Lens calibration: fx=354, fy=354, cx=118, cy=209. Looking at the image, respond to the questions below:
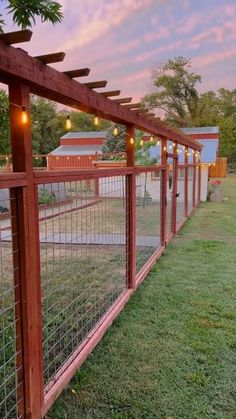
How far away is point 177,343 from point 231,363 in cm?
45

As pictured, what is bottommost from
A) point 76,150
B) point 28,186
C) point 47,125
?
point 28,186

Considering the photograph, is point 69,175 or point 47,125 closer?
point 69,175

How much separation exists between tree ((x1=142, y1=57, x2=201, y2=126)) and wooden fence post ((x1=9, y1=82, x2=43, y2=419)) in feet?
116

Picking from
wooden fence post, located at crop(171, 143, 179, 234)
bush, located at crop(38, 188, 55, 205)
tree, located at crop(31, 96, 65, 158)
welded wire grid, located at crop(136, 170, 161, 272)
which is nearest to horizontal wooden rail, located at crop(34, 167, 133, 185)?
bush, located at crop(38, 188, 55, 205)

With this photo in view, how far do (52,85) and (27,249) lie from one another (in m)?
0.93

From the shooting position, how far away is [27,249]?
5.87 feet

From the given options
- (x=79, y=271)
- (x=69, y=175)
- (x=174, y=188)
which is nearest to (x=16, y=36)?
(x=69, y=175)

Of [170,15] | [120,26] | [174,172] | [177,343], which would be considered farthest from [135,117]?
[170,15]

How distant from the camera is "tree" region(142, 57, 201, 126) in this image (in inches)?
1400

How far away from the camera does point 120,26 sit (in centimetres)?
1255

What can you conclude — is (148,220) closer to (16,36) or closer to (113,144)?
(16,36)

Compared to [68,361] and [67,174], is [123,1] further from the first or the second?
[68,361]

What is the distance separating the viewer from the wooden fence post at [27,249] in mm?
1719

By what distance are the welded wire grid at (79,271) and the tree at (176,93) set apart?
32.8 m
